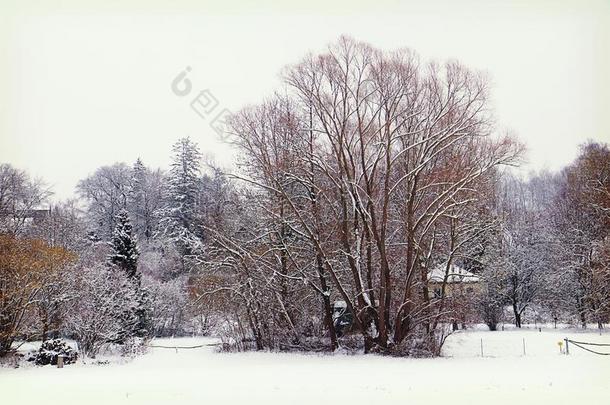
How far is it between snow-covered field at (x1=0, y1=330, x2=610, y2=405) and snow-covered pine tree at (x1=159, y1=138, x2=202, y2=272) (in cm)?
2017

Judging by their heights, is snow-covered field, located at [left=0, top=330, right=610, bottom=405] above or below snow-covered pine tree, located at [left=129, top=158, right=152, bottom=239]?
below

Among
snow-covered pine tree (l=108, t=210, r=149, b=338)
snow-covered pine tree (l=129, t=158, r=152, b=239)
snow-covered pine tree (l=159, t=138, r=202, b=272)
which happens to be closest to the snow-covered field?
snow-covered pine tree (l=108, t=210, r=149, b=338)

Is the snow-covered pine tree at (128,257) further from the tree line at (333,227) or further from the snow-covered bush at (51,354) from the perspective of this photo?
the snow-covered bush at (51,354)

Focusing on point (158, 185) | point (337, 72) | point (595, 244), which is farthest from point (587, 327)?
point (158, 185)

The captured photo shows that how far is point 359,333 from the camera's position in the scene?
1892 centimetres

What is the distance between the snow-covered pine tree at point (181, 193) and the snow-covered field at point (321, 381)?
20.2 metres

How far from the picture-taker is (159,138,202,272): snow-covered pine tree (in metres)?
37.2

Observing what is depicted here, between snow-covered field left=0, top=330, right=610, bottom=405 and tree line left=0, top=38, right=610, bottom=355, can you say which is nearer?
snow-covered field left=0, top=330, right=610, bottom=405

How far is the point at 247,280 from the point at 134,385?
9120mm

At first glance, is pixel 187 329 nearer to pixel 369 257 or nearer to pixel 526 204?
pixel 369 257

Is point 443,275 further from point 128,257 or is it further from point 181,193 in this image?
point 181,193

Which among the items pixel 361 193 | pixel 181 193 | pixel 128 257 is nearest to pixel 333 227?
pixel 361 193

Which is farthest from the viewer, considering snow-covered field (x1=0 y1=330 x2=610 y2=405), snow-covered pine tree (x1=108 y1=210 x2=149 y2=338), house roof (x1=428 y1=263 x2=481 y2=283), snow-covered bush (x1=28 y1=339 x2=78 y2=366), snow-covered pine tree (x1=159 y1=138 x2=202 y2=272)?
snow-covered pine tree (x1=159 y1=138 x2=202 y2=272)

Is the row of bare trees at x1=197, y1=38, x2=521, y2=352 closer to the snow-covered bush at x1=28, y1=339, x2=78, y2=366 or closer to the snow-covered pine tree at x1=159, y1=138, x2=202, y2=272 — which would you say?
the snow-covered bush at x1=28, y1=339, x2=78, y2=366
